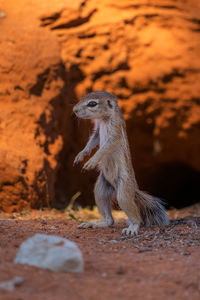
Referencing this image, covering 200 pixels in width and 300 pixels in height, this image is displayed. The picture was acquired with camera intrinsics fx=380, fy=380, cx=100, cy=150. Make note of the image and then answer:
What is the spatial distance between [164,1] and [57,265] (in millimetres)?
6523

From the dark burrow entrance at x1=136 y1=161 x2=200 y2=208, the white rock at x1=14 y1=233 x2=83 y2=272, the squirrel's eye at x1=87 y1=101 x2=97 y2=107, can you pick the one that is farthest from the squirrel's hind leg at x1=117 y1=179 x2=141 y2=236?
the dark burrow entrance at x1=136 y1=161 x2=200 y2=208

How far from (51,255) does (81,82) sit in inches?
217

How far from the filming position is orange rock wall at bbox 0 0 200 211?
6.38 m

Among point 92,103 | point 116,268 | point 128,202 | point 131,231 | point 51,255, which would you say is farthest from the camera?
point 92,103

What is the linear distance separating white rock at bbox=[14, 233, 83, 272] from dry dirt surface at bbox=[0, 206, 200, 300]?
58 mm

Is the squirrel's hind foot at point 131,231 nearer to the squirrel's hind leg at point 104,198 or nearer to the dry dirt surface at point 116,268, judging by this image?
the dry dirt surface at point 116,268

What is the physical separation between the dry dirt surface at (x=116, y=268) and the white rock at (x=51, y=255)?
6 cm

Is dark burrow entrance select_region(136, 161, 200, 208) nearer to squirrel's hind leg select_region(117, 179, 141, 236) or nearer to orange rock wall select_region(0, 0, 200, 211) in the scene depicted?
orange rock wall select_region(0, 0, 200, 211)

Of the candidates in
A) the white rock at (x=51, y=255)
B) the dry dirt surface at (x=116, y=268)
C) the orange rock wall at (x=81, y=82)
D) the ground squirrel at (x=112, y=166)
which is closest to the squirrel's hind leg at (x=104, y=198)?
the ground squirrel at (x=112, y=166)

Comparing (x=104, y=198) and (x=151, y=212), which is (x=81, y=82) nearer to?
(x=104, y=198)

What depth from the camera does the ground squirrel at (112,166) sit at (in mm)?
4789

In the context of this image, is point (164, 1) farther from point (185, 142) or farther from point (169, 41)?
point (185, 142)

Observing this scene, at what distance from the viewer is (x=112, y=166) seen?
495 cm

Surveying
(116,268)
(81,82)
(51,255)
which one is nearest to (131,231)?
(116,268)
